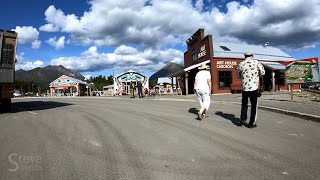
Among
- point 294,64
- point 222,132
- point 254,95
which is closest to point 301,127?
point 254,95

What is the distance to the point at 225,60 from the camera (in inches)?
1116

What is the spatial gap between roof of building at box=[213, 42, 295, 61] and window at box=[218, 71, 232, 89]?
5.53 feet

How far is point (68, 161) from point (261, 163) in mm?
2775

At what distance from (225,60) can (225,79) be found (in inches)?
74.0

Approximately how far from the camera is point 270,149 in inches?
186

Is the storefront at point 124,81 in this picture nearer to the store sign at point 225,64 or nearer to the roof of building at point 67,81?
the roof of building at point 67,81

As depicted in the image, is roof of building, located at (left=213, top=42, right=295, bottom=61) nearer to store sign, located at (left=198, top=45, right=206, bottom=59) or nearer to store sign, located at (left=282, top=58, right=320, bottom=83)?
store sign, located at (left=198, top=45, right=206, bottom=59)

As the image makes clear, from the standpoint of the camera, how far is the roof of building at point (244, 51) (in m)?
29.0

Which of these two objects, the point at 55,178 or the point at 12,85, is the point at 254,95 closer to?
the point at 55,178

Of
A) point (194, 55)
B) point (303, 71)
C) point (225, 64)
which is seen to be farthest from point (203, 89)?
point (194, 55)

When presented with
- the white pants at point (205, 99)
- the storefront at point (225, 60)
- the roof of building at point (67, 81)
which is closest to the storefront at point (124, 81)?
the roof of building at point (67, 81)

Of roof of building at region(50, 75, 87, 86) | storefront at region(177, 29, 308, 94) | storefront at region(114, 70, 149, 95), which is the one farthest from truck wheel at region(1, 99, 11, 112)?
roof of building at region(50, 75, 87, 86)

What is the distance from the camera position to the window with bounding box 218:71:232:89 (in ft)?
92.6

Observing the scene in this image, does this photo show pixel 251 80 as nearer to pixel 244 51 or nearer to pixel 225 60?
pixel 225 60
